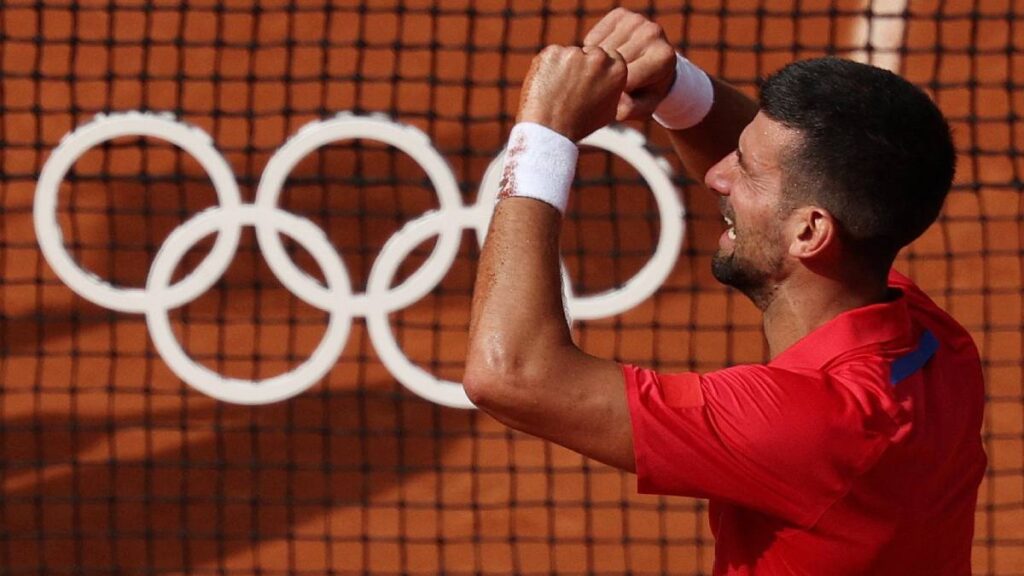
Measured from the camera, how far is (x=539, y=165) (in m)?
2.34

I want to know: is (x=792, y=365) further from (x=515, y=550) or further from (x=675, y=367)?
(x=675, y=367)

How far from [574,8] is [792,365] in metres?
7.27

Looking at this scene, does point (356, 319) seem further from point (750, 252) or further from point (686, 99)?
point (750, 252)

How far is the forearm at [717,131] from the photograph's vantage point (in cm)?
305

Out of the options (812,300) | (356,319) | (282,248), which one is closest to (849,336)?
(812,300)

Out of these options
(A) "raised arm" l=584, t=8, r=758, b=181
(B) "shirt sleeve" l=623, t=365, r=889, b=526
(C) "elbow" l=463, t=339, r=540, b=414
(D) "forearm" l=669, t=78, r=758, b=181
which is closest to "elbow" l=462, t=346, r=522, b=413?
(C) "elbow" l=463, t=339, r=540, b=414

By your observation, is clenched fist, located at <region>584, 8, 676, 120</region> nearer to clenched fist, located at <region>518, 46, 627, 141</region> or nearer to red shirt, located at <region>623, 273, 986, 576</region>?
clenched fist, located at <region>518, 46, 627, 141</region>

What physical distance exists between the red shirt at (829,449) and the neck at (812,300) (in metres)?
0.04

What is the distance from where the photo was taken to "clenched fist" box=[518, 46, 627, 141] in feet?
7.77

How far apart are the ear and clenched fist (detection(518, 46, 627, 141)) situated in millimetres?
396

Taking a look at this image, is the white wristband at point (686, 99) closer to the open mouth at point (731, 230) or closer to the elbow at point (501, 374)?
the open mouth at point (731, 230)

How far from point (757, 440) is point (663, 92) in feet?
2.67

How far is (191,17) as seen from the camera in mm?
9539

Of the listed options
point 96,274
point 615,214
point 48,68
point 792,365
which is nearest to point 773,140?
point 792,365
